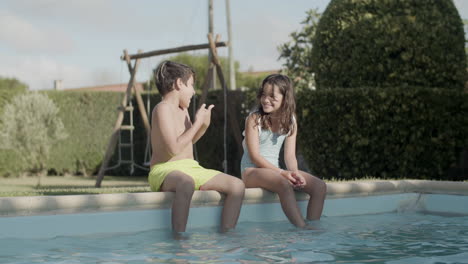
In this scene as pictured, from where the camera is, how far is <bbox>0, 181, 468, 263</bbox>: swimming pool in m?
3.68

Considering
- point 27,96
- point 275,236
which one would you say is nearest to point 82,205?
point 275,236

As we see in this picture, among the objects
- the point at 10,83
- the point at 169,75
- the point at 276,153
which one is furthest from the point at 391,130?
the point at 10,83

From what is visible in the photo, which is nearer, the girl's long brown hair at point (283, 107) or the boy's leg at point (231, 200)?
the boy's leg at point (231, 200)

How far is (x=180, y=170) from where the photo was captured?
4633mm

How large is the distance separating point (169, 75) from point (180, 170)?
74 cm

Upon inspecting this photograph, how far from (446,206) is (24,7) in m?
27.0

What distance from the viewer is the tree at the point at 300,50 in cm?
1305

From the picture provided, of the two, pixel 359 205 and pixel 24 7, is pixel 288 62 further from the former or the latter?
pixel 24 7

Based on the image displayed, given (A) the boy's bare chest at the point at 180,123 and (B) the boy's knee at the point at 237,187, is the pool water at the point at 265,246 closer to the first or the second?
(B) the boy's knee at the point at 237,187

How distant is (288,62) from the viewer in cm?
1337

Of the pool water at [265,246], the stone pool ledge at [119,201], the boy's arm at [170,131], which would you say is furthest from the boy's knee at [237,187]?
the boy's arm at [170,131]

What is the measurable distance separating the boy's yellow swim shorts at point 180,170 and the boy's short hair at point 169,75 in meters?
0.56

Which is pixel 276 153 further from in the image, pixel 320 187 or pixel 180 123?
pixel 180 123

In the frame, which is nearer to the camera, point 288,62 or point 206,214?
point 206,214
